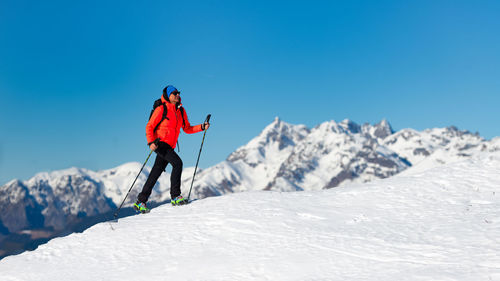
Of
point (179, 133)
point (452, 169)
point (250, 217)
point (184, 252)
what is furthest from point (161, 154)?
point (452, 169)

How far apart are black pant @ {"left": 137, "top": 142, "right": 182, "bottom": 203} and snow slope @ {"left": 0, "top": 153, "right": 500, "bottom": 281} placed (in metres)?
1.00

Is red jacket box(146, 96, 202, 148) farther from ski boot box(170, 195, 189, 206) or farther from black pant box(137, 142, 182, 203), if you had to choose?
ski boot box(170, 195, 189, 206)

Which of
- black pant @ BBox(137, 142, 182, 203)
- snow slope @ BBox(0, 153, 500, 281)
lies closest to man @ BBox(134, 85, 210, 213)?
black pant @ BBox(137, 142, 182, 203)

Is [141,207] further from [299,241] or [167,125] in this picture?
[299,241]

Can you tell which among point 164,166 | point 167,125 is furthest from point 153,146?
point 164,166

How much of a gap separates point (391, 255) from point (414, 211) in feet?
11.1

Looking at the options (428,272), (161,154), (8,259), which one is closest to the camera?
(428,272)

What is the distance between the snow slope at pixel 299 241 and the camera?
734cm

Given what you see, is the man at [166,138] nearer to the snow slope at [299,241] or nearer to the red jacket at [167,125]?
the red jacket at [167,125]

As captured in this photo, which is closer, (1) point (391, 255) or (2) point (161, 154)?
(1) point (391, 255)

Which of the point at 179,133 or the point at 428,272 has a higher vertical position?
the point at 179,133

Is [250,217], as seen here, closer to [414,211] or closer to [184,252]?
[184,252]

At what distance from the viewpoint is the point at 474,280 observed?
627 centimetres

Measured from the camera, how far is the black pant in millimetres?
12570
